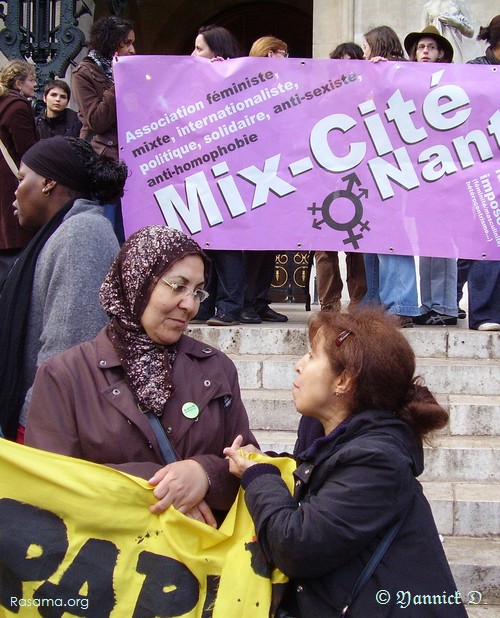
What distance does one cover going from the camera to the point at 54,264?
3.22 meters

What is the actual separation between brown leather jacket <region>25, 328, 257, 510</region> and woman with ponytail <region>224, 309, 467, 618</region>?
13 centimetres

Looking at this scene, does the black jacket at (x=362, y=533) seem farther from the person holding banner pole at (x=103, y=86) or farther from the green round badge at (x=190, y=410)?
the person holding banner pole at (x=103, y=86)

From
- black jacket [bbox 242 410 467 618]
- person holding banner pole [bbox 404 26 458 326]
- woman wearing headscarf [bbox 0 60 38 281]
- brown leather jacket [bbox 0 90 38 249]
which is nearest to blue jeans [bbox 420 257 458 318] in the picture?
person holding banner pole [bbox 404 26 458 326]

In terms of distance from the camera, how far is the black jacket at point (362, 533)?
7.89 feet

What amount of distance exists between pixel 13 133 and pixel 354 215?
2.45 m

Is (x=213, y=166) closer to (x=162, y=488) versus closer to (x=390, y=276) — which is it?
(x=390, y=276)

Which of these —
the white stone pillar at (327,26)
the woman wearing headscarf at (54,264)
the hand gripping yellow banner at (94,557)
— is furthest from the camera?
the white stone pillar at (327,26)

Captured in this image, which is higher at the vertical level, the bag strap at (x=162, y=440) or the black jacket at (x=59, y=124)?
the black jacket at (x=59, y=124)

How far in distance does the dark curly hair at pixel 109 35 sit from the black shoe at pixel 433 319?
114 inches

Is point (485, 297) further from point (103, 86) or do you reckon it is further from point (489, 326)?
point (103, 86)

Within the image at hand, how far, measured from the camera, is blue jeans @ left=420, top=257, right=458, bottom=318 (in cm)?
697

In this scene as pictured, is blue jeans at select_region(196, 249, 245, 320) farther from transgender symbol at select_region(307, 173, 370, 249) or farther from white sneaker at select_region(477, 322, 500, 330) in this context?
white sneaker at select_region(477, 322, 500, 330)

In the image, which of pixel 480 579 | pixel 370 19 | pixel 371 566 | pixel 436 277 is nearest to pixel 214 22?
pixel 370 19

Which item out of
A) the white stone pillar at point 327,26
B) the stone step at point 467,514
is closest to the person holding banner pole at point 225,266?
the stone step at point 467,514
